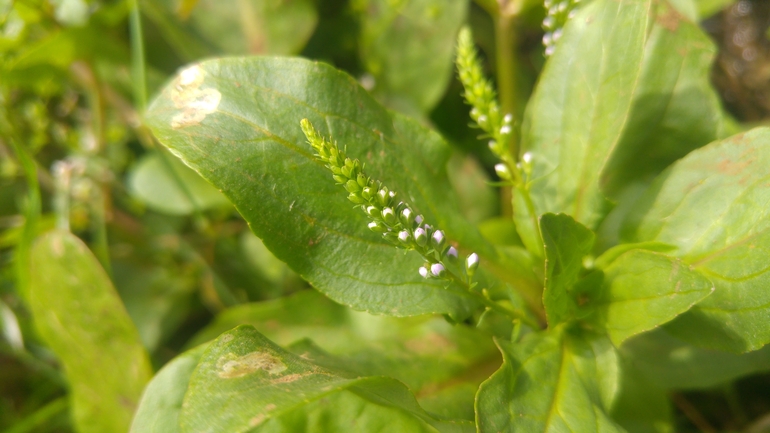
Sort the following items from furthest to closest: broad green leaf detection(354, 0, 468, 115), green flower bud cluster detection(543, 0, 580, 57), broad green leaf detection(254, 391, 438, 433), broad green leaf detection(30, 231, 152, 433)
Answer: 1. broad green leaf detection(354, 0, 468, 115)
2. broad green leaf detection(30, 231, 152, 433)
3. green flower bud cluster detection(543, 0, 580, 57)
4. broad green leaf detection(254, 391, 438, 433)

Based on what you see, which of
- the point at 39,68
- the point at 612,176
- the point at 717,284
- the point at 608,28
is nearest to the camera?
the point at 717,284

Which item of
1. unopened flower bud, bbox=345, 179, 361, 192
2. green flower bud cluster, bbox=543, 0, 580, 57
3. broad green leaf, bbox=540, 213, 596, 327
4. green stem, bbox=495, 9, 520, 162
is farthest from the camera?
green stem, bbox=495, 9, 520, 162

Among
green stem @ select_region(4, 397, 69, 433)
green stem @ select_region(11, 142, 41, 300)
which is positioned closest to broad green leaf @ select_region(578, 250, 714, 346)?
green stem @ select_region(11, 142, 41, 300)

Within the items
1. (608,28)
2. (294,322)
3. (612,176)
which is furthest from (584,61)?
(294,322)

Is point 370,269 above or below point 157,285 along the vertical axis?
above

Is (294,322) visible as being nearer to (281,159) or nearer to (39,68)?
(281,159)

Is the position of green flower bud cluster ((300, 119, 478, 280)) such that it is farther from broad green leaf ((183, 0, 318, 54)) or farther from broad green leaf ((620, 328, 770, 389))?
broad green leaf ((183, 0, 318, 54))

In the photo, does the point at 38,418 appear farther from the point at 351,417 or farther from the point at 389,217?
the point at 389,217

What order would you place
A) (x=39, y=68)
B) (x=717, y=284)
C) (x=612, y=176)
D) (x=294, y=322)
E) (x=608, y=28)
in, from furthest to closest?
(x=39, y=68) < (x=294, y=322) < (x=612, y=176) < (x=608, y=28) < (x=717, y=284)
